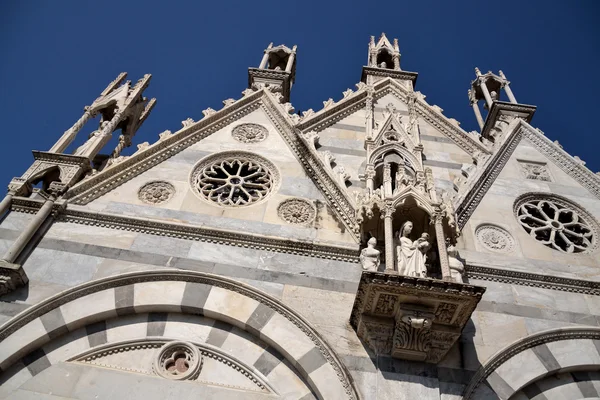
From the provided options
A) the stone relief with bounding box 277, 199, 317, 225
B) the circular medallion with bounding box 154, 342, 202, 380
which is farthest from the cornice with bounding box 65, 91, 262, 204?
the circular medallion with bounding box 154, 342, 202, 380

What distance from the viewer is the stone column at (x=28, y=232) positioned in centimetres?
667

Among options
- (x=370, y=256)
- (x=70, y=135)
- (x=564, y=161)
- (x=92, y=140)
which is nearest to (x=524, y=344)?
(x=370, y=256)

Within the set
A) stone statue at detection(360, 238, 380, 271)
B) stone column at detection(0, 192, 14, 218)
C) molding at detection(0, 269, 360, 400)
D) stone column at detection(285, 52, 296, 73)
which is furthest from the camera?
stone column at detection(285, 52, 296, 73)

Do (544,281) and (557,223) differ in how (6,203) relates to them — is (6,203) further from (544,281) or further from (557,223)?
(557,223)

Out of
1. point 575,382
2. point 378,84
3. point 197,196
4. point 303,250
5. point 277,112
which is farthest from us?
point 378,84

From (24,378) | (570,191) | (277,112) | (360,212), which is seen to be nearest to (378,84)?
(277,112)

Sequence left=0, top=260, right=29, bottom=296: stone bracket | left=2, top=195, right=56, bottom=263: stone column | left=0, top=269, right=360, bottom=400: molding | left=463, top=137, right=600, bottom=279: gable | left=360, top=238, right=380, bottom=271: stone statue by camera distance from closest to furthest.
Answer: left=0, top=269, right=360, bottom=400: molding → left=0, top=260, right=29, bottom=296: stone bracket → left=360, top=238, right=380, bottom=271: stone statue → left=2, top=195, right=56, bottom=263: stone column → left=463, top=137, right=600, bottom=279: gable

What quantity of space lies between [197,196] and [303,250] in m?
2.31

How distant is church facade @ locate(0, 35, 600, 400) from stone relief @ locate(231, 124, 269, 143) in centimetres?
4

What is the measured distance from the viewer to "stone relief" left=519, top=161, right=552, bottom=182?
9.75 metres

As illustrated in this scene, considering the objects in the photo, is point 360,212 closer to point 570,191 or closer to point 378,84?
point 570,191

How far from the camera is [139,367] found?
617 centimetres

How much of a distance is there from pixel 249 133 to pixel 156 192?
2.58 metres

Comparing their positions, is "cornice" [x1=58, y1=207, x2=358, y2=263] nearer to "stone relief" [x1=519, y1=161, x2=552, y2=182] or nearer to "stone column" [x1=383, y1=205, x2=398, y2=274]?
"stone column" [x1=383, y1=205, x2=398, y2=274]
